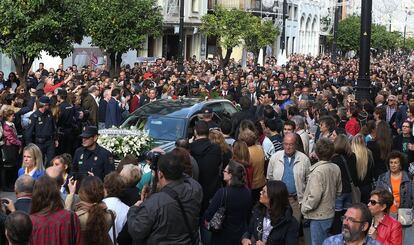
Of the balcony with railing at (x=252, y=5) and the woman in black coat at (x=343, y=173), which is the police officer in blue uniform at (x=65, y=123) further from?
the balcony with railing at (x=252, y=5)

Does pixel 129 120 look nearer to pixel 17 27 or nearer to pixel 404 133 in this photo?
pixel 404 133

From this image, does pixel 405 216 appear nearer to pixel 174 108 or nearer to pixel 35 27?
pixel 174 108

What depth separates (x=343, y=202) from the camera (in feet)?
30.8

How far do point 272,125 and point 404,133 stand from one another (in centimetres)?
274

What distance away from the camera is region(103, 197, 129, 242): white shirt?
275 inches

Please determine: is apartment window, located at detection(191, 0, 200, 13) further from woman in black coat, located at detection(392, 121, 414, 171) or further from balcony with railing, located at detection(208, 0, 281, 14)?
woman in black coat, located at detection(392, 121, 414, 171)

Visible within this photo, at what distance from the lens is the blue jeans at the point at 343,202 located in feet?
30.6

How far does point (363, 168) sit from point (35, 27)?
446 inches

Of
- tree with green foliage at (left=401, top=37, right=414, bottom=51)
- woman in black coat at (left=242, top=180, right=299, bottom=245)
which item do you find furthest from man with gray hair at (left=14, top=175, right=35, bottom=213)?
tree with green foliage at (left=401, top=37, right=414, bottom=51)

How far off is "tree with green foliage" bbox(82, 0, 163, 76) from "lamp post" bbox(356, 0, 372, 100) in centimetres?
996

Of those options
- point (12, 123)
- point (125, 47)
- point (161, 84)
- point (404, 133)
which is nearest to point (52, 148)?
point (12, 123)

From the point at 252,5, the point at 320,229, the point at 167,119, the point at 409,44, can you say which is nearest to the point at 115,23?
the point at 167,119

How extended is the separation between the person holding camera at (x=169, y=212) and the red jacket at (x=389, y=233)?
1633mm

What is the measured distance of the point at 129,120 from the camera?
14.1 meters
